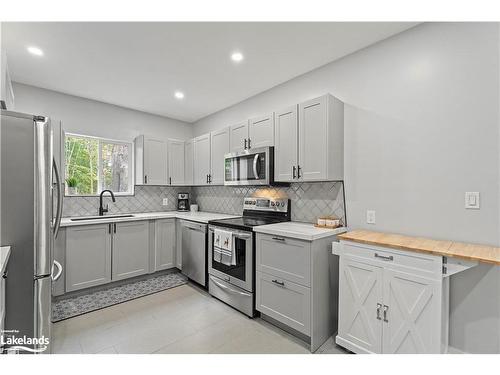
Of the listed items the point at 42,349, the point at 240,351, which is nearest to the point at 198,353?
the point at 240,351

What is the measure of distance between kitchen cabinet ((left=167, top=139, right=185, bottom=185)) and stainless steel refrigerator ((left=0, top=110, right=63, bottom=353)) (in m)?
2.53

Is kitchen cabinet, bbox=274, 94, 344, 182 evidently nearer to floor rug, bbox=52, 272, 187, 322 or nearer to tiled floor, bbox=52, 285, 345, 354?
tiled floor, bbox=52, 285, 345, 354

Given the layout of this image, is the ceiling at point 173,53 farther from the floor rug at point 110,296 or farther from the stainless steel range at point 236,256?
the floor rug at point 110,296

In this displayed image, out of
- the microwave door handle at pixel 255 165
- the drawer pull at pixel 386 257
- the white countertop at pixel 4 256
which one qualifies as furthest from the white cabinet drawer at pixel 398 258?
the white countertop at pixel 4 256

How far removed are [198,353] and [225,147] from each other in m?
2.52

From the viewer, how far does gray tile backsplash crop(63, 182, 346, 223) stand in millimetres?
2699

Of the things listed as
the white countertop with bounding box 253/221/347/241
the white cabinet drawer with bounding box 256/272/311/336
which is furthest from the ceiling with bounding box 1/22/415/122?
the white cabinet drawer with bounding box 256/272/311/336

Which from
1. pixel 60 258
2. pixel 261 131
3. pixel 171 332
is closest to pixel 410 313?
pixel 171 332

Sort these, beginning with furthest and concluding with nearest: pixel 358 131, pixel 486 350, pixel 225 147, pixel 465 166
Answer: pixel 225 147 < pixel 358 131 < pixel 465 166 < pixel 486 350

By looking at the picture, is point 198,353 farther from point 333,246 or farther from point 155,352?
point 333,246

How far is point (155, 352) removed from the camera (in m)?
1.99

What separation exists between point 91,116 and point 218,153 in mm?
1987

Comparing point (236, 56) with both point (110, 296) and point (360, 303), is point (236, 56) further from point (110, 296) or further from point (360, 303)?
point (110, 296)
